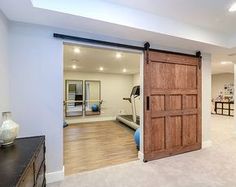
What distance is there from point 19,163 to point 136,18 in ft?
7.24

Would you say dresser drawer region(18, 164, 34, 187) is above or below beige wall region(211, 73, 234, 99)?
below

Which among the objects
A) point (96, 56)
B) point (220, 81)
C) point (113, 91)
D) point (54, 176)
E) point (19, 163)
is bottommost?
point (54, 176)

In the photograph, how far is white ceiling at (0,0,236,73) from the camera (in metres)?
1.86

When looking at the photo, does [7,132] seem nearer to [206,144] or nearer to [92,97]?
[206,144]

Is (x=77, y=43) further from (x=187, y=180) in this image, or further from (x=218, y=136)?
(x=218, y=136)

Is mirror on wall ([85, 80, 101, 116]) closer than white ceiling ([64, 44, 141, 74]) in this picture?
No

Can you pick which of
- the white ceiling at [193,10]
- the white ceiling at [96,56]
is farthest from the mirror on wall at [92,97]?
the white ceiling at [193,10]

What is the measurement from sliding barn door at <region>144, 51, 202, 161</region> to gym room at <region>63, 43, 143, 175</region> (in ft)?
2.79

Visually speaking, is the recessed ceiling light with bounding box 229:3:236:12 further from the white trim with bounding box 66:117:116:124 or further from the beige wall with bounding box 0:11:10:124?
the white trim with bounding box 66:117:116:124

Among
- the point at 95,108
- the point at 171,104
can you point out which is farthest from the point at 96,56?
the point at 95,108

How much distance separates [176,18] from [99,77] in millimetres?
5401

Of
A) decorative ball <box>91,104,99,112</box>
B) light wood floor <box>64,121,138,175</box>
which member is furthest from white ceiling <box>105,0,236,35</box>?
decorative ball <box>91,104,99,112</box>

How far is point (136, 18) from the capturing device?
224 cm

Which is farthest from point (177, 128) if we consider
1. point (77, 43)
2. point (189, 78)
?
point (77, 43)
